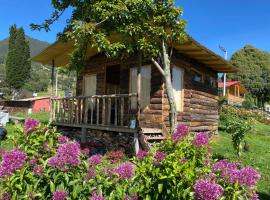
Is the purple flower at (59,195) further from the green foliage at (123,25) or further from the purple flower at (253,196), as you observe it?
the green foliage at (123,25)

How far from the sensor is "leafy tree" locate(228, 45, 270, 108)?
60.9 metres

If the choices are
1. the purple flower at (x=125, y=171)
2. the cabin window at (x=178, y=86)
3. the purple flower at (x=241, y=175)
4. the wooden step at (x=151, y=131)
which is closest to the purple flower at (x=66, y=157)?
the purple flower at (x=125, y=171)

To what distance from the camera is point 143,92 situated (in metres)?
14.2

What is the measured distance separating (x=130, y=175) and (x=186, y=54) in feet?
38.4

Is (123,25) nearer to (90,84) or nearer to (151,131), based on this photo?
(151,131)

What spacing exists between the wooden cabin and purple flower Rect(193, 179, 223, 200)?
26.2ft

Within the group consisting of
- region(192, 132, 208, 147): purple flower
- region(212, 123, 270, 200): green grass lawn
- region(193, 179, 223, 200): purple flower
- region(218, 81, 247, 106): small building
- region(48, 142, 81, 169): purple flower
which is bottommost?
region(212, 123, 270, 200): green grass lawn

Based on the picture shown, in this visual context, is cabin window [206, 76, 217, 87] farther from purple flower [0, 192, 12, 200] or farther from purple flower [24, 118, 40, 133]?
purple flower [0, 192, 12, 200]

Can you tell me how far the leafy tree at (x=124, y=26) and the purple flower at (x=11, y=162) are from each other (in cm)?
592

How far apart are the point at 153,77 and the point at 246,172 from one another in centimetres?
1036

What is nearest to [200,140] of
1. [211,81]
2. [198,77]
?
[198,77]

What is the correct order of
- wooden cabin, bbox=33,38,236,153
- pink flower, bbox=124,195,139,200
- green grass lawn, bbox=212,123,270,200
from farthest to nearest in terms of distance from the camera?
1. wooden cabin, bbox=33,38,236,153
2. green grass lawn, bbox=212,123,270,200
3. pink flower, bbox=124,195,139,200

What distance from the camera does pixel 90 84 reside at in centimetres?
1764

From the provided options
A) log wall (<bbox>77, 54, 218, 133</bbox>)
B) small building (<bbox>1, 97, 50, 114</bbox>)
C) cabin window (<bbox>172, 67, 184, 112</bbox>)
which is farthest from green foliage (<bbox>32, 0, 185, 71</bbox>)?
small building (<bbox>1, 97, 50, 114</bbox>)
